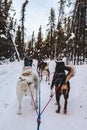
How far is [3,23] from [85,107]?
88.2 feet

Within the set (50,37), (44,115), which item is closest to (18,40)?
(50,37)

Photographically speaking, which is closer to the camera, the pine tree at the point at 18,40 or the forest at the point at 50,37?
the forest at the point at 50,37

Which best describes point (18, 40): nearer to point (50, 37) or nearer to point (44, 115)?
point (50, 37)

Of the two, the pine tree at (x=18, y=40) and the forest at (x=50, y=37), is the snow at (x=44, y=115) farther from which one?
the pine tree at (x=18, y=40)

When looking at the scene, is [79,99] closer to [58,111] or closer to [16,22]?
[58,111]

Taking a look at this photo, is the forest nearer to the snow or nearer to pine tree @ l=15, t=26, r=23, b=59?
pine tree @ l=15, t=26, r=23, b=59

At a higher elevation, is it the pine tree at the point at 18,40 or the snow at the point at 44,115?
the snow at the point at 44,115

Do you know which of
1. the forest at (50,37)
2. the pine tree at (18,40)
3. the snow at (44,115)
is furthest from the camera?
the pine tree at (18,40)

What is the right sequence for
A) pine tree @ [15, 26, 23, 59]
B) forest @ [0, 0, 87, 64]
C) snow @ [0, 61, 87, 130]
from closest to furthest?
snow @ [0, 61, 87, 130] → forest @ [0, 0, 87, 64] → pine tree @ [15, 26, 23, 59]

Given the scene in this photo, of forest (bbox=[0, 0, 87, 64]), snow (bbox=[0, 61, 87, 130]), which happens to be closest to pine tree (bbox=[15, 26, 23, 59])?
forest (bbox=[0, 0, 87, 64])

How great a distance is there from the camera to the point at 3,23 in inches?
1409

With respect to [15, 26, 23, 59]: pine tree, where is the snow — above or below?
above

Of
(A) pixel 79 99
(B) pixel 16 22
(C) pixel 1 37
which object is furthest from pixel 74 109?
(B) pixel 16 22

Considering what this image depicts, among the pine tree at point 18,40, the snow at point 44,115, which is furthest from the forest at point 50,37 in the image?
the snow at point 44,115
